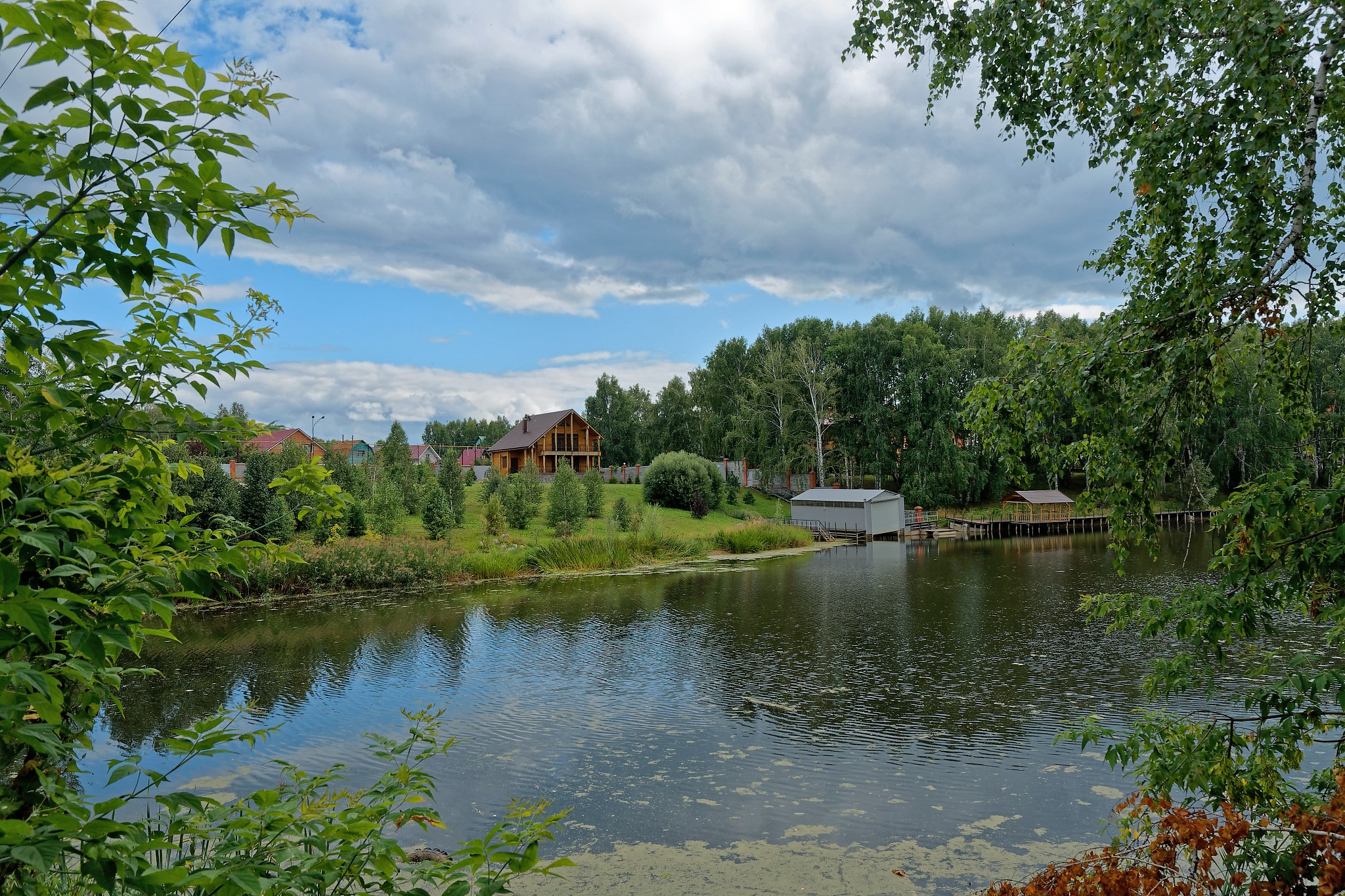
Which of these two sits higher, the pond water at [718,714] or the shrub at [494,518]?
the shrub at [494,518]

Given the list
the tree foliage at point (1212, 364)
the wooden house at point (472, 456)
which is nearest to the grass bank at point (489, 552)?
the tree foliage at point (1212, 364)

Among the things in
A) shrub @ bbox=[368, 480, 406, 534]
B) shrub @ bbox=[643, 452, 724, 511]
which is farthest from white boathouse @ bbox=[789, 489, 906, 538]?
shrub @ bbox=[368, 480, 406, 534]

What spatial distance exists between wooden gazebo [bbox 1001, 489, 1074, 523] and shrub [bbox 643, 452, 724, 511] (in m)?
16.1

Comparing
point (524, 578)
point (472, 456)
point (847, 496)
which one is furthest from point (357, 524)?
point (472, 456)

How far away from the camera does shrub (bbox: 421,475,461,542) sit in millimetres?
24406

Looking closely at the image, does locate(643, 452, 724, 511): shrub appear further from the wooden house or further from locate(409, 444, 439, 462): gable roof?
the wooden house

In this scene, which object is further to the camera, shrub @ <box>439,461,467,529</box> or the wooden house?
the wooden house

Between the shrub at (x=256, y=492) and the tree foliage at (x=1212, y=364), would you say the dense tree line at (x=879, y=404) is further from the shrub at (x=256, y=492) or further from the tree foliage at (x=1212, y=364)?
the tree foliage at (x=1212, y=364)

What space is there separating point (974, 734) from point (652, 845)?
427 cm

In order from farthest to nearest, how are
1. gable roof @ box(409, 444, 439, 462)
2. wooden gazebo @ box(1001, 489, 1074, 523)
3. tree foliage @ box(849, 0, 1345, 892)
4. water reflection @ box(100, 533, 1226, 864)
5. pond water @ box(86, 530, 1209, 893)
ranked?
gable roof @ box(409, 444, 439, 462)
wooden gazebo @ box(1001, 489, 1074, 523)
water reflection @ box(100, 533, 1226, 864)
pond water @ box(86, 530, 1209, 893)
tree foliage @ box(849, 0, 1345, 892)

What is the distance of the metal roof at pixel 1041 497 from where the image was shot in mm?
40219

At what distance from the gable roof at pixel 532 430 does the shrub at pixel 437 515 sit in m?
24.5

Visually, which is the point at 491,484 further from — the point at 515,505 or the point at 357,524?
the point at 357,524

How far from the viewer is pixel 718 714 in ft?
31.7
